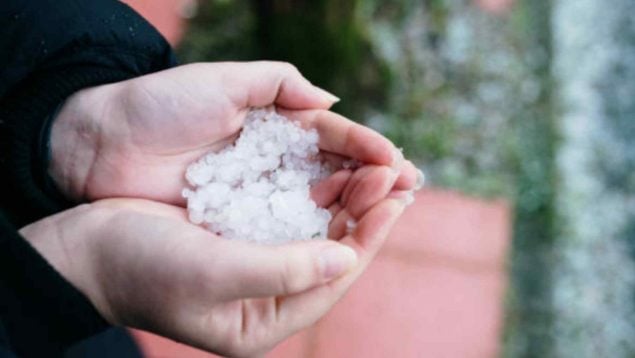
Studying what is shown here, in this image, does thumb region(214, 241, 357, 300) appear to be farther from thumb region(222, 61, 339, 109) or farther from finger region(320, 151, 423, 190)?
thumb region(222, 61, 339, 109)

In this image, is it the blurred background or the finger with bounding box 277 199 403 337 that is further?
the blurred background

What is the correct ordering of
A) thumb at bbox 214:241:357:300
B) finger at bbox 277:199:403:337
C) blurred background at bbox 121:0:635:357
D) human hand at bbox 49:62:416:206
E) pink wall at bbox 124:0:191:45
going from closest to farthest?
thumb at bbox 214:241:357:300 < finger at bbox 277:199:403:337 < human hand at bbox 49:62:416:206 < blurred background at bbox 121:0:635:357 < pink wall at bbox 124:0:191:45

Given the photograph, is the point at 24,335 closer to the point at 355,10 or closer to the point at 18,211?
the point at 18,211

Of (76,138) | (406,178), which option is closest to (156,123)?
(76,138)

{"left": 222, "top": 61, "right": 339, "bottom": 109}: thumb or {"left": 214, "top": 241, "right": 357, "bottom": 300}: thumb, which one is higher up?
{"left": 222, "top": 61, "right": 339, "bottom": 109}: thumb

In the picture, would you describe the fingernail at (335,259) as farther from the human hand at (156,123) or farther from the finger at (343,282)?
the human hand at (156,123)

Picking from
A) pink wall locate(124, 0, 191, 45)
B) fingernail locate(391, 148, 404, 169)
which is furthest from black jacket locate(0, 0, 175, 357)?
pink wall locate(124, 0, 191, 45)
